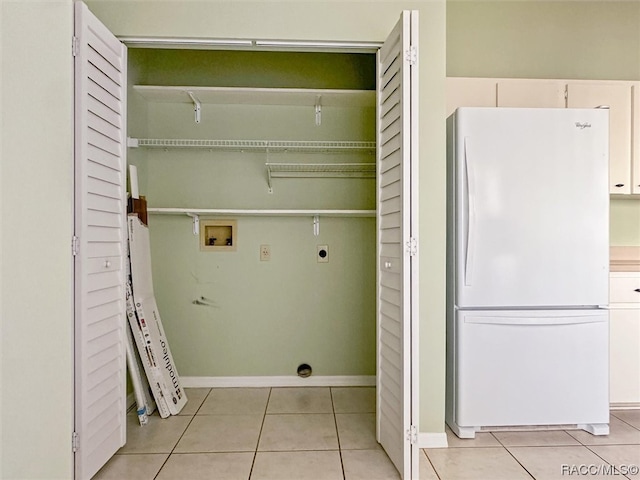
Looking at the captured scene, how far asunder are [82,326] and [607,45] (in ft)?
13.2

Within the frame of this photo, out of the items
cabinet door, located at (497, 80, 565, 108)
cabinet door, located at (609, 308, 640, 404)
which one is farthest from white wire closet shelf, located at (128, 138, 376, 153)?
cabinet door, located at (609, 308, 640, 404)

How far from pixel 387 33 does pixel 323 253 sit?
1664mm

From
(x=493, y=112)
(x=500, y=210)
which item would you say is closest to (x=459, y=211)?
(x=500, y=210)

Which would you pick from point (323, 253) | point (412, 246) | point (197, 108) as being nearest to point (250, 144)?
point (197, 108)

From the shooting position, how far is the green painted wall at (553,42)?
11.4 feet

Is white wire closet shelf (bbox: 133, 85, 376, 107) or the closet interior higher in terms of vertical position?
white wire closet shelf (bbox: 133, 85, 376, 107)

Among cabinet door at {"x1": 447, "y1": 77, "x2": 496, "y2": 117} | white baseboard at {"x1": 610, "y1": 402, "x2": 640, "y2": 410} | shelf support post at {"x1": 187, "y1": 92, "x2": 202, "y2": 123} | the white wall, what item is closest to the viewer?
the white wall

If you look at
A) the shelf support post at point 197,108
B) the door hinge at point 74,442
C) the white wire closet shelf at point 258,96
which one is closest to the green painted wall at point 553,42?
the white wire closet shelf at point 258,96

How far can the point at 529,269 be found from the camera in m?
2.63

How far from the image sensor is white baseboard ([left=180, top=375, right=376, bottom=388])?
352 cm

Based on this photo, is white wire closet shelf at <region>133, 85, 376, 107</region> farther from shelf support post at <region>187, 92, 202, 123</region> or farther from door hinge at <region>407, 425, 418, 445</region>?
door hinge at <region>407, 425, 418, 445</region>

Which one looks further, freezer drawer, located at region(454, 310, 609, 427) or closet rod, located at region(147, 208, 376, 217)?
closet rod, located at region(147, 208, 376, 217)

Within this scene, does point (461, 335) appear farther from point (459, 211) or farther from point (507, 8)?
point (507, 8)

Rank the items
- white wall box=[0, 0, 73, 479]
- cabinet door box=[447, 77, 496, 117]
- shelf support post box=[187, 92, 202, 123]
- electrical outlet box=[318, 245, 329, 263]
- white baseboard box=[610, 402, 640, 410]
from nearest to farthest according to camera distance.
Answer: white wall box=[0, 0, 73, 479], white baseboard box=[610, 402, 640, 410], cabinet door box=[447, 77, 496, 117], shelf support post box=[187, 92, 202, 123], electrical outlet box=[318, 245, 329, 263]
